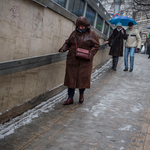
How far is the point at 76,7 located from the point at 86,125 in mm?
3610

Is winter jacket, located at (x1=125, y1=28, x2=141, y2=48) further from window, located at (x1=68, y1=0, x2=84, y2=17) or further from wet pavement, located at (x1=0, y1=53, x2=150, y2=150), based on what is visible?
wet pavement, located at (x1=0, y1=53, x2=150, y2=150)

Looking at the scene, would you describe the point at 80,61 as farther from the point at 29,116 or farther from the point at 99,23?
the point at 99,23

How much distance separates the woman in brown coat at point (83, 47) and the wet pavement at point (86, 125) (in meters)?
→ 0.53

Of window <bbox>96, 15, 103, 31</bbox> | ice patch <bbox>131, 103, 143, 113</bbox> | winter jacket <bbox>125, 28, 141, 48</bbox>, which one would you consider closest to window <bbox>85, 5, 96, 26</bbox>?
window <bbox>96, 15, 103, 31</bbox>

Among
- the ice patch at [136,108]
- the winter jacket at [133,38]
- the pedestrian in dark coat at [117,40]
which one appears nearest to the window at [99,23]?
the pedestrian in dark coat at [117,40]

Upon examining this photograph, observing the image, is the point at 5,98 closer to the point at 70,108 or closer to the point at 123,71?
the point at 70,108

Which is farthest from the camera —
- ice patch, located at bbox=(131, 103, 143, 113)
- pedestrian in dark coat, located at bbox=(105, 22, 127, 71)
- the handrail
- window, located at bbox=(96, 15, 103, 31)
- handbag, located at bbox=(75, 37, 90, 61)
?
window, located at bbox=(96, 15, 103, 31)

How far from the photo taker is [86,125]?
12.2 feet

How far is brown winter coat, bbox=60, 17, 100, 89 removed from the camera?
454 cm

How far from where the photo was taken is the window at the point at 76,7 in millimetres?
5756

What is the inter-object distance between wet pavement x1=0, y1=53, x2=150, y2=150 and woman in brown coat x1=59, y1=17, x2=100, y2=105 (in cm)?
53

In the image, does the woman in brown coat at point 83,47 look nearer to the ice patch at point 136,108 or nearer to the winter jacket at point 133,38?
the ice patch at point 136,108

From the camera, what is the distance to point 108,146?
300 cm

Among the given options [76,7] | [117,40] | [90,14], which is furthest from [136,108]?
[117,40]
